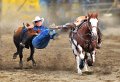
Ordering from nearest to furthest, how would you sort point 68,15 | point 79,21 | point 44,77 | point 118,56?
point 44,77
point 79,21
point 118,56
point 68,15

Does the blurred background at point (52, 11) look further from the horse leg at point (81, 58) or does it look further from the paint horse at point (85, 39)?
the horse leg at point (81, 58)

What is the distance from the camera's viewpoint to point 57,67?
15.0m

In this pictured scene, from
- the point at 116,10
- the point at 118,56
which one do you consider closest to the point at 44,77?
the point at 118,56

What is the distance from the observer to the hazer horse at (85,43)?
13.0 metres

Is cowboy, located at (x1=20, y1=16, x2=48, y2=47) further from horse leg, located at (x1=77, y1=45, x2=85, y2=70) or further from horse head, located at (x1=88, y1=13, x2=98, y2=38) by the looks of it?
horse head, located at (x1=88, y1=13, x2=98, y2=38)

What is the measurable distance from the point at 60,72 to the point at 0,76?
179 cm

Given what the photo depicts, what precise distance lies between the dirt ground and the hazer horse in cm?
33

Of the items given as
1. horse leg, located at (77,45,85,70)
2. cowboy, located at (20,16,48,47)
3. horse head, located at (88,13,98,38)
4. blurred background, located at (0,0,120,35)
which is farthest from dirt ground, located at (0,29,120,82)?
blurred background, located at (0,0,120,35)

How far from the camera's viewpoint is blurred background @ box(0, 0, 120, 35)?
29.4 meters

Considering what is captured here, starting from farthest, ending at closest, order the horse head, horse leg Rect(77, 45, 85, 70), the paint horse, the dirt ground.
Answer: horse leg Rect(77, 45, 85, 70) → the paint horse → the horse head → the dirt ground

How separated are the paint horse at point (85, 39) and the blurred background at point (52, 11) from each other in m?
15.1

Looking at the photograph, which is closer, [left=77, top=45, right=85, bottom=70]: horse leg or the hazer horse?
the hazer horse

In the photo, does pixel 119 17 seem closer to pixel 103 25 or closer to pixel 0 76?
pixel 103 25

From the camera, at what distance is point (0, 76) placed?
1295 cm
